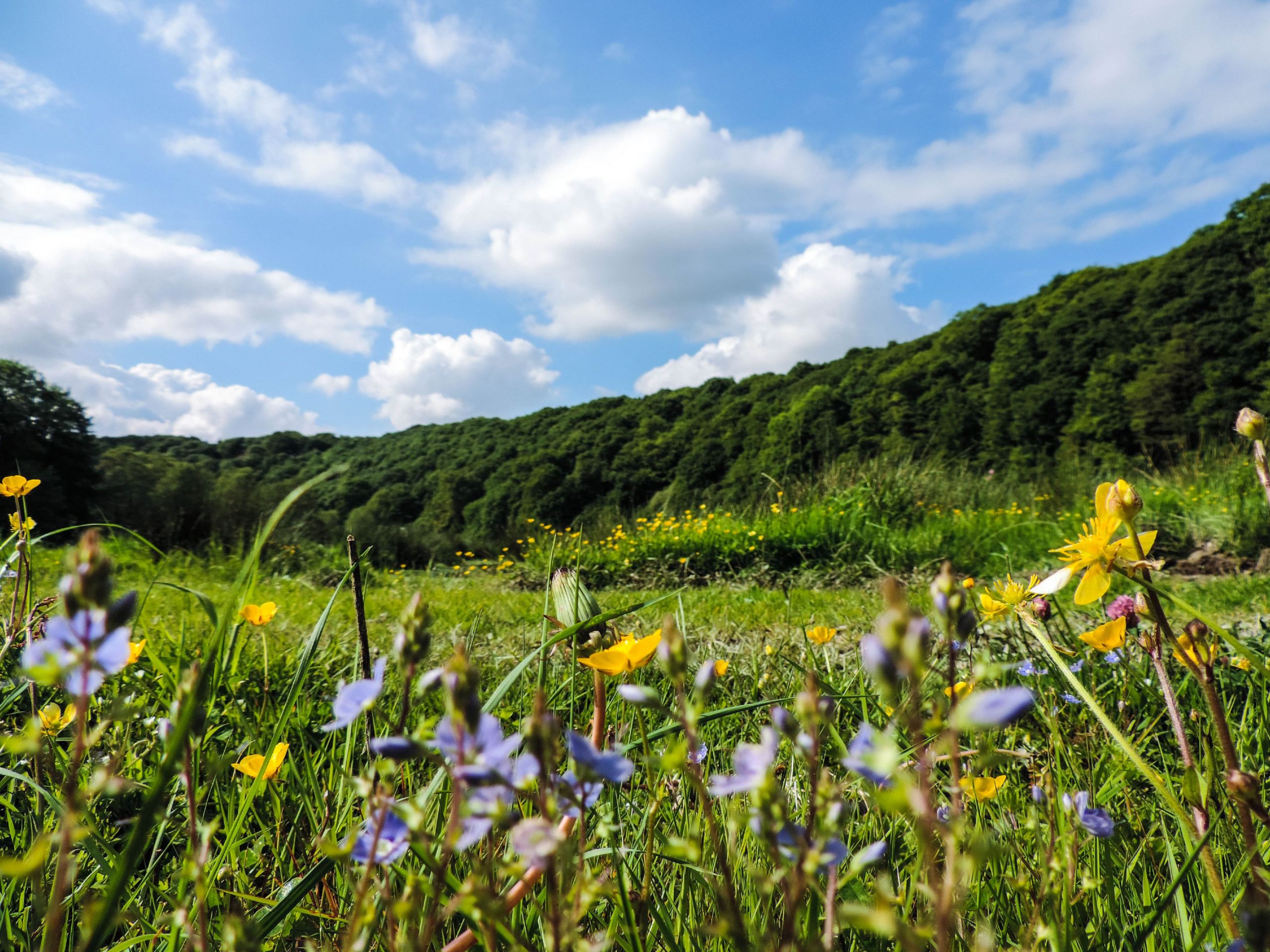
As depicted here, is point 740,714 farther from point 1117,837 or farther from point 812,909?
point 812,909

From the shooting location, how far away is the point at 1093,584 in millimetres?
791

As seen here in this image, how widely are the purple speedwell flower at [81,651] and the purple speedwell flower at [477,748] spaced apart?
0.55 feet

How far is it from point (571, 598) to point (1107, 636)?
76 cm

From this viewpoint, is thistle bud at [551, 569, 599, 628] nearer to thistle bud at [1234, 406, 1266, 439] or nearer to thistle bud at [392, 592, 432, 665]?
thistle bud at [392, 592, 432, 665]

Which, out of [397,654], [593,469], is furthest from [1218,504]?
[593,469]

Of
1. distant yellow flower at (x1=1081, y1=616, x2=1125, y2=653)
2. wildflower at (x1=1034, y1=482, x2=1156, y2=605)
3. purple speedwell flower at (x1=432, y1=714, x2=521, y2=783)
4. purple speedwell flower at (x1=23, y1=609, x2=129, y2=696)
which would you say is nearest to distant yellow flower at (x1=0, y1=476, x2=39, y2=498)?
purple speedwell flower at (x1=23, y1=609, x2=129, y2=696)

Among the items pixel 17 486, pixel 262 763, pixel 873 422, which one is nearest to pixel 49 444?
pixel 17 486

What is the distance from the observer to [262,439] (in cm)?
4588

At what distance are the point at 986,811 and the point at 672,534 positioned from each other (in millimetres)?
6099

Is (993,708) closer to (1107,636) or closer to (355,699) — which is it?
(355,699)

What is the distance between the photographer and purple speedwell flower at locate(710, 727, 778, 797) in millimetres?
380

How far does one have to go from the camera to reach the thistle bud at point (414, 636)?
0.40 meters

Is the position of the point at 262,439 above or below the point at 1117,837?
above

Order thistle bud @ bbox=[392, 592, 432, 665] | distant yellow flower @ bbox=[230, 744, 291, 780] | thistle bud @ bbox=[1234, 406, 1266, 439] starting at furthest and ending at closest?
1. distant yellow flower @ bbox=[230, 744, 291, 780]
2. thistle bud @ bbox=[1234, 406, 1266, 439]
3. thistle bud @ bbox=[392, 592, 432, 665]
